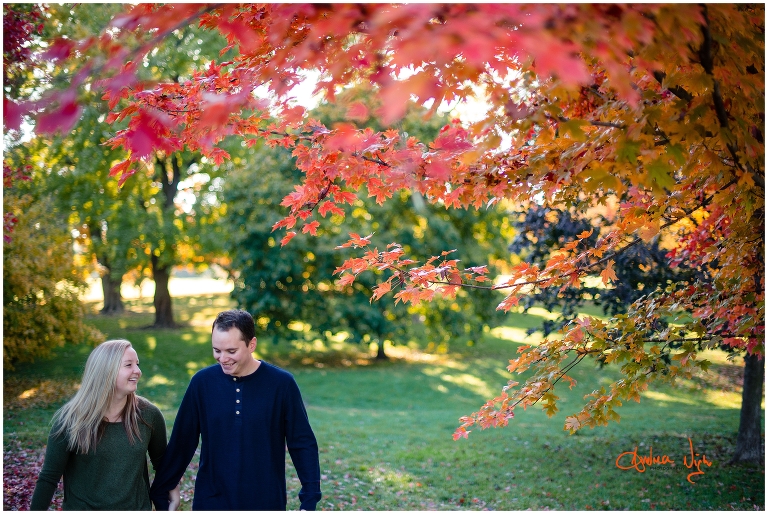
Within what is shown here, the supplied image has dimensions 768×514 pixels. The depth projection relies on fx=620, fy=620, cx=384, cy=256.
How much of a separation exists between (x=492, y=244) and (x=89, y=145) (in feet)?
36.6

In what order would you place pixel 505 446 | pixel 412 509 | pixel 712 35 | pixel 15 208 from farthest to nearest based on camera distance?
1. pixel 15 208
2. pixel 505 446
3. pixel 412 509
4. pixel 712 35

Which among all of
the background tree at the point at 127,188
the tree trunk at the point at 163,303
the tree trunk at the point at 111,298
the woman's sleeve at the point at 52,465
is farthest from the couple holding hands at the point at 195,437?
the tree trunk at the point at 111,298

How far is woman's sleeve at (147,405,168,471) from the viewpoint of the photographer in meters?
3.21

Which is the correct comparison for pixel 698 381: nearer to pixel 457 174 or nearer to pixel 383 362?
pixel 383 362

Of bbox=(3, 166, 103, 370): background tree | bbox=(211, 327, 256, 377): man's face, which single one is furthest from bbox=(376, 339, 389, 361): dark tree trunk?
bbox=(211, 327, 256, 377): man's face

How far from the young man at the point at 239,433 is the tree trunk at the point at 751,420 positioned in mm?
6881

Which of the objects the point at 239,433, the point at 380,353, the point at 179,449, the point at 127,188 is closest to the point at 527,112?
the point at 239,433

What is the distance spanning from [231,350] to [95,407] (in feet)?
2.27

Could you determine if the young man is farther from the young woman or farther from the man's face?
the young woman

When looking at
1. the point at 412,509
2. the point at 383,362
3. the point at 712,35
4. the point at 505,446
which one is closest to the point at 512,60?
the point at 712,35

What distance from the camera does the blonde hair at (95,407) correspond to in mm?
2939

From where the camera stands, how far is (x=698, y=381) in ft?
52.3

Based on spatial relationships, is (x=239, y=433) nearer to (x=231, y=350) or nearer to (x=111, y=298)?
(x=231, y=350)

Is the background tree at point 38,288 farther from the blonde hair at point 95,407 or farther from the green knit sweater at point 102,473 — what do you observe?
the green knit sweater at point 102,473
